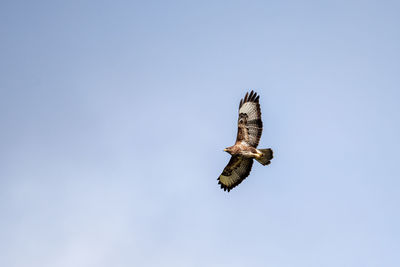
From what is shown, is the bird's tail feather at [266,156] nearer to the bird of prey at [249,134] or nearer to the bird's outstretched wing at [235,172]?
the bird of prey at [249,134]

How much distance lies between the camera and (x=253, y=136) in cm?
1705

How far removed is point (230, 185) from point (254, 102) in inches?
150

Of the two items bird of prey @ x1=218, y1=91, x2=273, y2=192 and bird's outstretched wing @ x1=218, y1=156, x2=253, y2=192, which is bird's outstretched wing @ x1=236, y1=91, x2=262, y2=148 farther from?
bird's outstretched wing @ x1=218, y1=156, x2=253, y2=192

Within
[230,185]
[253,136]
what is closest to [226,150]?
[253,136]

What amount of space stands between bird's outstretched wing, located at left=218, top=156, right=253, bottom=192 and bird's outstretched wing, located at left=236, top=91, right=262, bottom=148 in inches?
33.5

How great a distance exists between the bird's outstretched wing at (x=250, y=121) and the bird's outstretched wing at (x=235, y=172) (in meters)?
0.85

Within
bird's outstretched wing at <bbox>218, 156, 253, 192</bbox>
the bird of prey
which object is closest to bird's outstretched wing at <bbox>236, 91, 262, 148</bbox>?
the bird of prey

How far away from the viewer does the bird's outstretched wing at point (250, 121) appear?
17.0m

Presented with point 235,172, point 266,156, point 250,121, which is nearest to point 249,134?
point 250,121

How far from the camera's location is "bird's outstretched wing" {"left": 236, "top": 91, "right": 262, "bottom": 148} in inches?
668

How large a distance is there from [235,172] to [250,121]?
8.30ft

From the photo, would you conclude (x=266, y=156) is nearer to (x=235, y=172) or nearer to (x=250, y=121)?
(x=250, y=121)

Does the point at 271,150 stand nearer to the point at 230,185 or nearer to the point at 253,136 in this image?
the point at 253,136

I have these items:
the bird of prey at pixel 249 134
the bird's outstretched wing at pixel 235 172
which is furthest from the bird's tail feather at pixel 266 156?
the bird's outstretched wing at pixel 235 172
